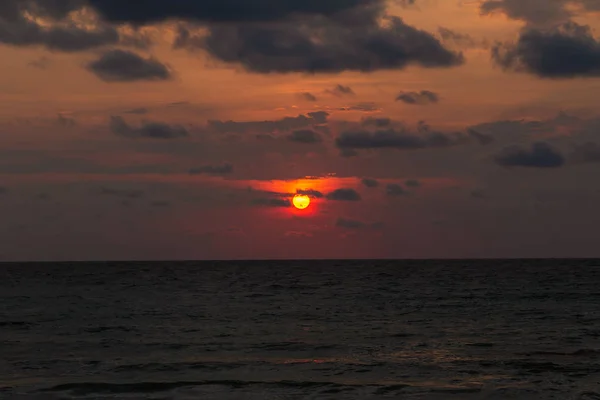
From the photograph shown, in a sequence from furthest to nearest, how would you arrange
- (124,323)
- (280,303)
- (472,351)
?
1. (280,303)
2. (124,323)
3. (472,351)

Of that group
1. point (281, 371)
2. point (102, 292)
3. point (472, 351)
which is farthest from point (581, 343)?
point (102, 292)

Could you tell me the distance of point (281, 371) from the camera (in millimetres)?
30125

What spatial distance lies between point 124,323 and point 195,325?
5.37m

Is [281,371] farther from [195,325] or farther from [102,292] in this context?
[102,292]

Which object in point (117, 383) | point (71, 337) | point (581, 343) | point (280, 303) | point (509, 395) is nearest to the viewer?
point (509, 395)

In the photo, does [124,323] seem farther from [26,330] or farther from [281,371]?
[281,371]

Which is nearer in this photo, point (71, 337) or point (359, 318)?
point (71, 337)

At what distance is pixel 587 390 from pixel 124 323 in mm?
31782

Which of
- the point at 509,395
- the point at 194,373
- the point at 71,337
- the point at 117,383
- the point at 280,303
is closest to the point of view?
the point at 509,395

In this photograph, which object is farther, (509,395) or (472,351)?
(472,351)

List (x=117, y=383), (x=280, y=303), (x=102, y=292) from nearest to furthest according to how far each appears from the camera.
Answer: (x=117, y=383), (x=280, y=303), (x=102, y=292)

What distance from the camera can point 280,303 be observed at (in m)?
65.9

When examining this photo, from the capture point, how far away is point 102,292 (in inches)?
3391

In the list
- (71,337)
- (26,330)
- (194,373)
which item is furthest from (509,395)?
(26,330)
